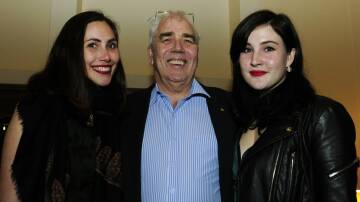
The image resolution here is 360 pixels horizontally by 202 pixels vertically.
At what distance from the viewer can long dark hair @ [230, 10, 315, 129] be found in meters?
1.59

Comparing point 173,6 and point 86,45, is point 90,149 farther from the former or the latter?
point 173,6

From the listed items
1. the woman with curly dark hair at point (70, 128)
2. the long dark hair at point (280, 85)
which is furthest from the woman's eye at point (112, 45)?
the long dark hair at point (280, 85)

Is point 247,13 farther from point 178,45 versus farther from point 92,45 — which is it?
point 92,45

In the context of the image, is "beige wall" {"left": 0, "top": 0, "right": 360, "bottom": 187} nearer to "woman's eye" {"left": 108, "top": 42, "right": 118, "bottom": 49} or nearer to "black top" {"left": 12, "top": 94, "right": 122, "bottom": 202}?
"woman's eye" {"left": 108, "top": 42, "right": 118, "bottom": 49}

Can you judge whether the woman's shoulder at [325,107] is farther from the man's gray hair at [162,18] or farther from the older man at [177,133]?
the man's gray hair at [162,18]

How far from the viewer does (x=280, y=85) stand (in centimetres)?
171

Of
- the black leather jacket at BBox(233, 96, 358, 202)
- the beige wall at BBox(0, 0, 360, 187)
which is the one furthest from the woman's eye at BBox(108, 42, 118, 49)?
the beige wall at BBox(0, 0, 360, 187)

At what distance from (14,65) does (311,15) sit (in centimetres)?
284

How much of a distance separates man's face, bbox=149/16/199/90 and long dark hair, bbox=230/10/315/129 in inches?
16.7

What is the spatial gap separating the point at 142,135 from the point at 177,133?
20cm

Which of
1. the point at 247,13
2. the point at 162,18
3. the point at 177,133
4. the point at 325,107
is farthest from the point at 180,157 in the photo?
the point at 247,13

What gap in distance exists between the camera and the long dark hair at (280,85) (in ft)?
5.23

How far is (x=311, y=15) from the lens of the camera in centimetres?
371

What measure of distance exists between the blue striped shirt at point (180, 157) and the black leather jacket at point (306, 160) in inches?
12.9
